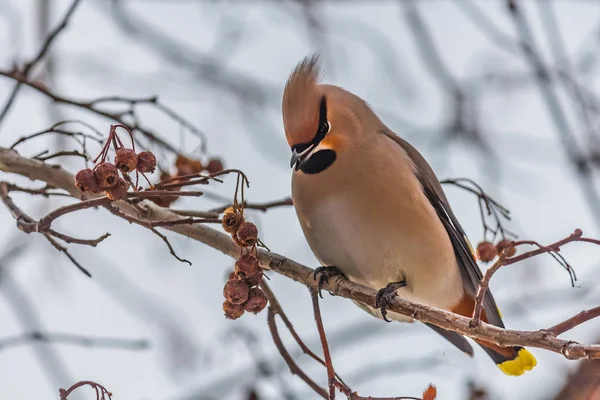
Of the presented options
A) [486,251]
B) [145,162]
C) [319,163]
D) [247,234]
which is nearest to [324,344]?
[247,234]

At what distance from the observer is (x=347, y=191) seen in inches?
134

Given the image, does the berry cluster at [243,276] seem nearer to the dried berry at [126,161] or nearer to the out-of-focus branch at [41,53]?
the dried berry at [126,161]

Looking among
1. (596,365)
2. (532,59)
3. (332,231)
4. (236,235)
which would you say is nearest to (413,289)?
(332,231)

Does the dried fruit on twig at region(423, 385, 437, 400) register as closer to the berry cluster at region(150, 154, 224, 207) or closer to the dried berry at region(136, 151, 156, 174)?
the dried berry at region(136, 151, 156, 174)

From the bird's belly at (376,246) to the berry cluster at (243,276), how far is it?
98cm

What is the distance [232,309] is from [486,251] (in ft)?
3.96

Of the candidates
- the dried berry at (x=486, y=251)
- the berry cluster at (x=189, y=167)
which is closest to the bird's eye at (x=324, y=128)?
the berry cluster at (x=189, y=167)

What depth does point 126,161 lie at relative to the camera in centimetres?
217

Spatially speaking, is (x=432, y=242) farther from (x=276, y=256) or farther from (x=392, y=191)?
(x=276, y=256)

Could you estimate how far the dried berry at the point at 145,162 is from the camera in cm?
223

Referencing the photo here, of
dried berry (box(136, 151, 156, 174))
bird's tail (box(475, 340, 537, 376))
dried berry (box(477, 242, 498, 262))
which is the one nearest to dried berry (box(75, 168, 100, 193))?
dried berry (box(136, 151, 156, 174))

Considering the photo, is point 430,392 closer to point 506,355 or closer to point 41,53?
point 41,53

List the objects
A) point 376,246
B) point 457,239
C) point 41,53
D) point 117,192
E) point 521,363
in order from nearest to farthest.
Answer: point 117,192
point 41,53
point 376,246
point 457,239
point 521,363

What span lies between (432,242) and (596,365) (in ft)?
3.66
